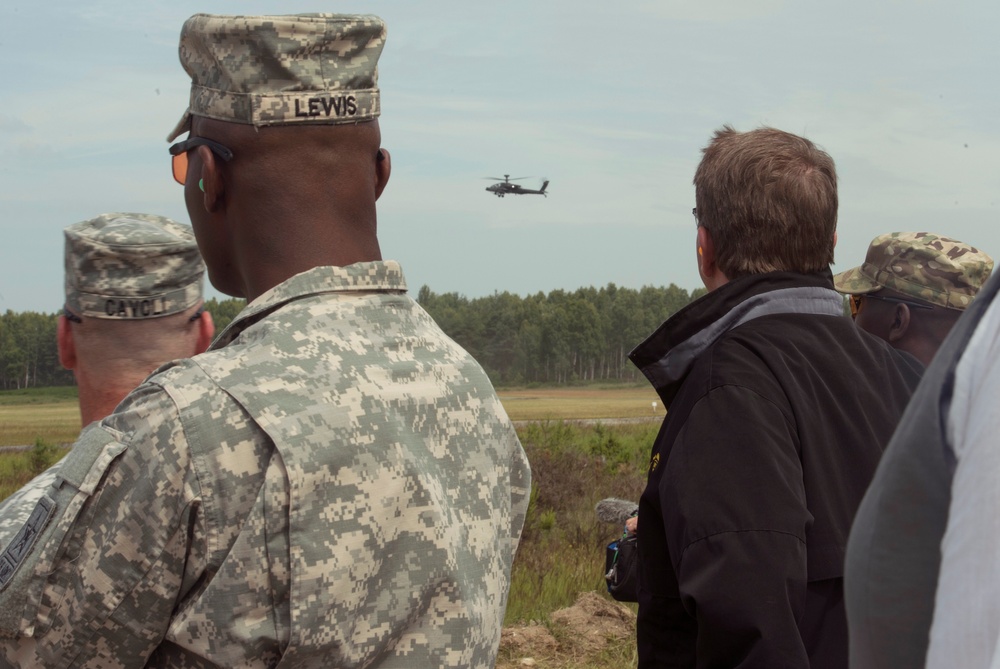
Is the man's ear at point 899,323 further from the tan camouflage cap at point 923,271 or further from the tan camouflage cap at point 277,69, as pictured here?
the tan camouflage cap at point 277,69

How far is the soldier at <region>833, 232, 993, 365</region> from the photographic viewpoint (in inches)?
161

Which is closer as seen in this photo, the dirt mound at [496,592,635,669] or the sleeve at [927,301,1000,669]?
the sleeve at [927,301,1000,669]

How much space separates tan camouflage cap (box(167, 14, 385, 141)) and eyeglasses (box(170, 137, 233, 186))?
6 cm

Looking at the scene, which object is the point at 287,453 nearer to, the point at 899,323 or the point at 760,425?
the point at 760,425

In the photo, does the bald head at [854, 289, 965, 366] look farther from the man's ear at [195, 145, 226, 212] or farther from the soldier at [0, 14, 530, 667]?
the man's ear at [195, 145, 226, 212]

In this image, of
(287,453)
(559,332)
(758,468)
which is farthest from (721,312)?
(559,332)

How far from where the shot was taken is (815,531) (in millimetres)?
2488

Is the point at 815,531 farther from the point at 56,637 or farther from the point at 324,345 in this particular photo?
the point at 56,637

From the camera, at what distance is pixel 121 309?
2695 millimetres

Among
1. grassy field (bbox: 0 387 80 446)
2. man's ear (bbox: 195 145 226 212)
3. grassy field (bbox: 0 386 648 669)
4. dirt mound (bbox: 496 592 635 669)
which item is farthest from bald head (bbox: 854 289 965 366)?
grassy field (bbox: 0 387 80 446)

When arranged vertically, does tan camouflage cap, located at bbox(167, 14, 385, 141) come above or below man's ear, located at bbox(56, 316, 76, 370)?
above

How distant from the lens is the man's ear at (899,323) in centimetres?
414

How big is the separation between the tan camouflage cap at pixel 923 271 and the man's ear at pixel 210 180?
108 inches

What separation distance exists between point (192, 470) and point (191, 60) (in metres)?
0.92
